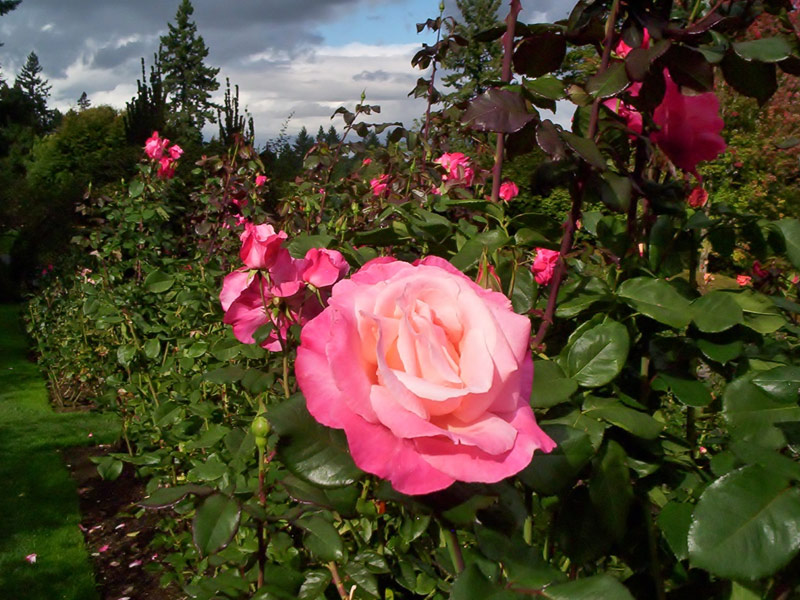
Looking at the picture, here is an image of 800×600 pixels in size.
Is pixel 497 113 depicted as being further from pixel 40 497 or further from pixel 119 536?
pixel 40 497

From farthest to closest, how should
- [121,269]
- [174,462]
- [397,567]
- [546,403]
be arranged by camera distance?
[121,269]
[174,462]
[397,567]
[546,403]

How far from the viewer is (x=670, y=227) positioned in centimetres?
92

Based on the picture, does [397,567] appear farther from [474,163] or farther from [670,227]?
[474,163]

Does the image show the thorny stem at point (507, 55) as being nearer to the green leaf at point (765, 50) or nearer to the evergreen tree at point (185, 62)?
the green leaf at point (765, 50)

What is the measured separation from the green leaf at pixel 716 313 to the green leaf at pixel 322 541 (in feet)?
1.50

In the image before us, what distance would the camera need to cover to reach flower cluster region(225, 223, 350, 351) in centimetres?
95

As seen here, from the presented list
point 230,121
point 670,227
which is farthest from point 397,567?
point 230,121

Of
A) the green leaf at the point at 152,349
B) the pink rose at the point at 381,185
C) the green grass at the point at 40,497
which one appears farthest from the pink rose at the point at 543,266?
the green grass at the point at 40,497

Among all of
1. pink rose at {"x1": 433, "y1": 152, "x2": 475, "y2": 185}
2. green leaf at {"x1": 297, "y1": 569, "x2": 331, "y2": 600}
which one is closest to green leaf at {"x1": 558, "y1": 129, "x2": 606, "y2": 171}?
green leaf at {"x1": 297, "y1": 569, "x2": 331, "y2": 600}

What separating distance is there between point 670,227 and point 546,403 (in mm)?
405

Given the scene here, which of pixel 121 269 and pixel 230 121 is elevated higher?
pixel 230 121

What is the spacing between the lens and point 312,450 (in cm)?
56

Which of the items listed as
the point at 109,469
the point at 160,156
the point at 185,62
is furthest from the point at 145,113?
the point at 185,62

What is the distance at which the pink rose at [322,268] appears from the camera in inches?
37.0
